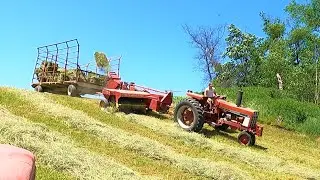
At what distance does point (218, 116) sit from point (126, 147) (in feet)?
19.4

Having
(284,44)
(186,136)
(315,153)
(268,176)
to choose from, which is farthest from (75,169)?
(284,44)

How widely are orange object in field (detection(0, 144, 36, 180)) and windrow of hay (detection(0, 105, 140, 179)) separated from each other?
5717 millimetres

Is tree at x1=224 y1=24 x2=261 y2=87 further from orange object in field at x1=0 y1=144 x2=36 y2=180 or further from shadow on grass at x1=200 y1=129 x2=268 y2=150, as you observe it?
orange object in field at x1=0 y1=144 x2=36 y2=180

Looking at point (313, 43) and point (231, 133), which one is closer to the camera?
point (231, 133)

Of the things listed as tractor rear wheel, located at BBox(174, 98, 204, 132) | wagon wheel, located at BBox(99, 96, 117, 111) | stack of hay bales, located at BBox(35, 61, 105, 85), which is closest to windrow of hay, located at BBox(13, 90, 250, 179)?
wagon wheel, located at BBox(99, 96, 117, 111)

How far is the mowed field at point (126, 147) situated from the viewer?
10453 millimetres

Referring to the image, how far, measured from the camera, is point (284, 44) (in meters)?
48.8

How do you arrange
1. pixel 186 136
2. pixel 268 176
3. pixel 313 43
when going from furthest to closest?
1. pixel 313 43
2. pixel 186 136
3. pixel 268 176

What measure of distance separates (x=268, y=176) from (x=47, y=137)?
5.71 metres

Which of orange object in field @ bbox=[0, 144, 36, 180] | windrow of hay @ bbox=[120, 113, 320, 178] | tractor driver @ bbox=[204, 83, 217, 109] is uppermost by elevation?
tractor driver @ bbox=[204, 83, 217, 109]

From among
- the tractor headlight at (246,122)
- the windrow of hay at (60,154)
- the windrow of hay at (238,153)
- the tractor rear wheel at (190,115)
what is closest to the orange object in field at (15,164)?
the windrow of hay at (60,154)

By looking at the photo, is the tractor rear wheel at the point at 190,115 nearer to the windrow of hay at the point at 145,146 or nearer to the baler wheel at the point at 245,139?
the baler wheel at the point at 245,139

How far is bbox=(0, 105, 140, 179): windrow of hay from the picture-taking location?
32.3 feet

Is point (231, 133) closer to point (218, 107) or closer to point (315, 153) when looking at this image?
point (218, 107)
